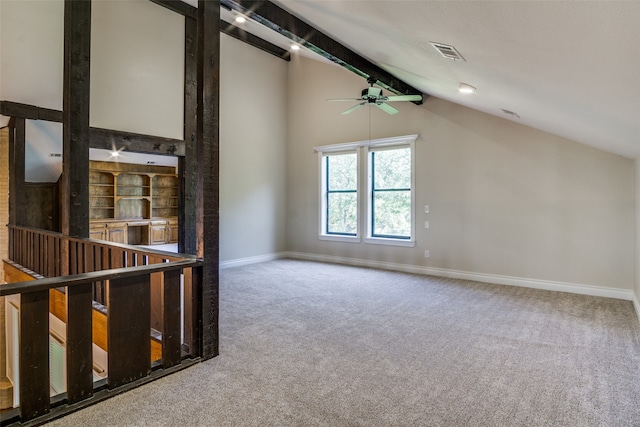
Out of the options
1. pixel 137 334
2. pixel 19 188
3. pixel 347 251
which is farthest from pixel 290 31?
pixel 19 188

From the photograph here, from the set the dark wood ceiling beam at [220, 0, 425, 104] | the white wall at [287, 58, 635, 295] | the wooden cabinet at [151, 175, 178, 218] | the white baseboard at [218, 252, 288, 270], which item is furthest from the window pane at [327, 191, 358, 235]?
the wooden cabinet at [151, 175, 178, 218]

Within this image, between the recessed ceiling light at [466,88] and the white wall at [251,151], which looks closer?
the recessed ceiling light at [466,88]

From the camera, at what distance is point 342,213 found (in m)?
7.71

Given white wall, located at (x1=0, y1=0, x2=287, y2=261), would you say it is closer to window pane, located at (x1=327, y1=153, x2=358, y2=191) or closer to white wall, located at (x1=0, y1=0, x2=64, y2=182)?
white wall, located at (x1=0, y1=0, x2=64, y2=182)

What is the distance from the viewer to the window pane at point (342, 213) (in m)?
7.52

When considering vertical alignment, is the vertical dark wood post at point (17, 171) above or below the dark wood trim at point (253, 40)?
below

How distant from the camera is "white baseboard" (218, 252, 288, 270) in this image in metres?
7.09

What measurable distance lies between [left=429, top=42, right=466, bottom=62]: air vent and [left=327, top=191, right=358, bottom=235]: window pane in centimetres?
456

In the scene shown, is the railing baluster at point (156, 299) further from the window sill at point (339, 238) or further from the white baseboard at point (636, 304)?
the white baseboard at point (636, 304)

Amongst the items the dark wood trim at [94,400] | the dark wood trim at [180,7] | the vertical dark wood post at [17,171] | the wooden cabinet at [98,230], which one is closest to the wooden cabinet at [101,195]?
the wooden cabinet at [98,230]

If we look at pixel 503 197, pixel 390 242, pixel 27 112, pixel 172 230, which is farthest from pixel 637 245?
pixel 172 230

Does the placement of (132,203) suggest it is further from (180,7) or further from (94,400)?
(94,400)

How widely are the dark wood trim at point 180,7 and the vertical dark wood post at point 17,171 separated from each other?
297 cm

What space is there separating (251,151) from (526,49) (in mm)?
6151
